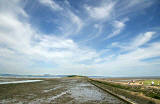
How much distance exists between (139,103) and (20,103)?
1126cm

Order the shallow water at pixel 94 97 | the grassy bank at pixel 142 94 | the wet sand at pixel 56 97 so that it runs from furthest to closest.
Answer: the shallow water at pixel 94 97 → the wet sand at pixel 56 97 → the grassy bank at pixel 142 94

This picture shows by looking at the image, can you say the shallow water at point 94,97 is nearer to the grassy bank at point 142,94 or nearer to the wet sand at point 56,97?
the wet sand at point 56,97

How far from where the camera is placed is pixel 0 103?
420 inches

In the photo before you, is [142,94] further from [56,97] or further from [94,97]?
[56,97]

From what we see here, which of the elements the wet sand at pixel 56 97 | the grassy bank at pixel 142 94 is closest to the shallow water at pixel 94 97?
the wet sand at pixel 56 97

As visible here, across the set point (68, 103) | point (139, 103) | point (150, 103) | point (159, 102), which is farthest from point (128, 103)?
point (68, 103)

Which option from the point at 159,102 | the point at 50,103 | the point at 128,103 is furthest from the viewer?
the point at 50,103

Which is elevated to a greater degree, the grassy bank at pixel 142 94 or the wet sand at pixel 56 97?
the grassy bank at pixel 142 94

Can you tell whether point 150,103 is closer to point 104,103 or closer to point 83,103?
point 104,103

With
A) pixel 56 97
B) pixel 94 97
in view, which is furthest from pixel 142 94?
pixel 56 97

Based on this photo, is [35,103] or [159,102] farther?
[35,103]

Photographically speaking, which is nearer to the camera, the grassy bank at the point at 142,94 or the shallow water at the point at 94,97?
the grassy bank at the point at 142,94

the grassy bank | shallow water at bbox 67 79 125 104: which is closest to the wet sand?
shallow water at bbox 67 79 125 104

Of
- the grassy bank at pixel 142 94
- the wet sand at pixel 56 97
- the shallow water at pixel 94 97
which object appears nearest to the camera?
the grassy bank at pixel 142 94
